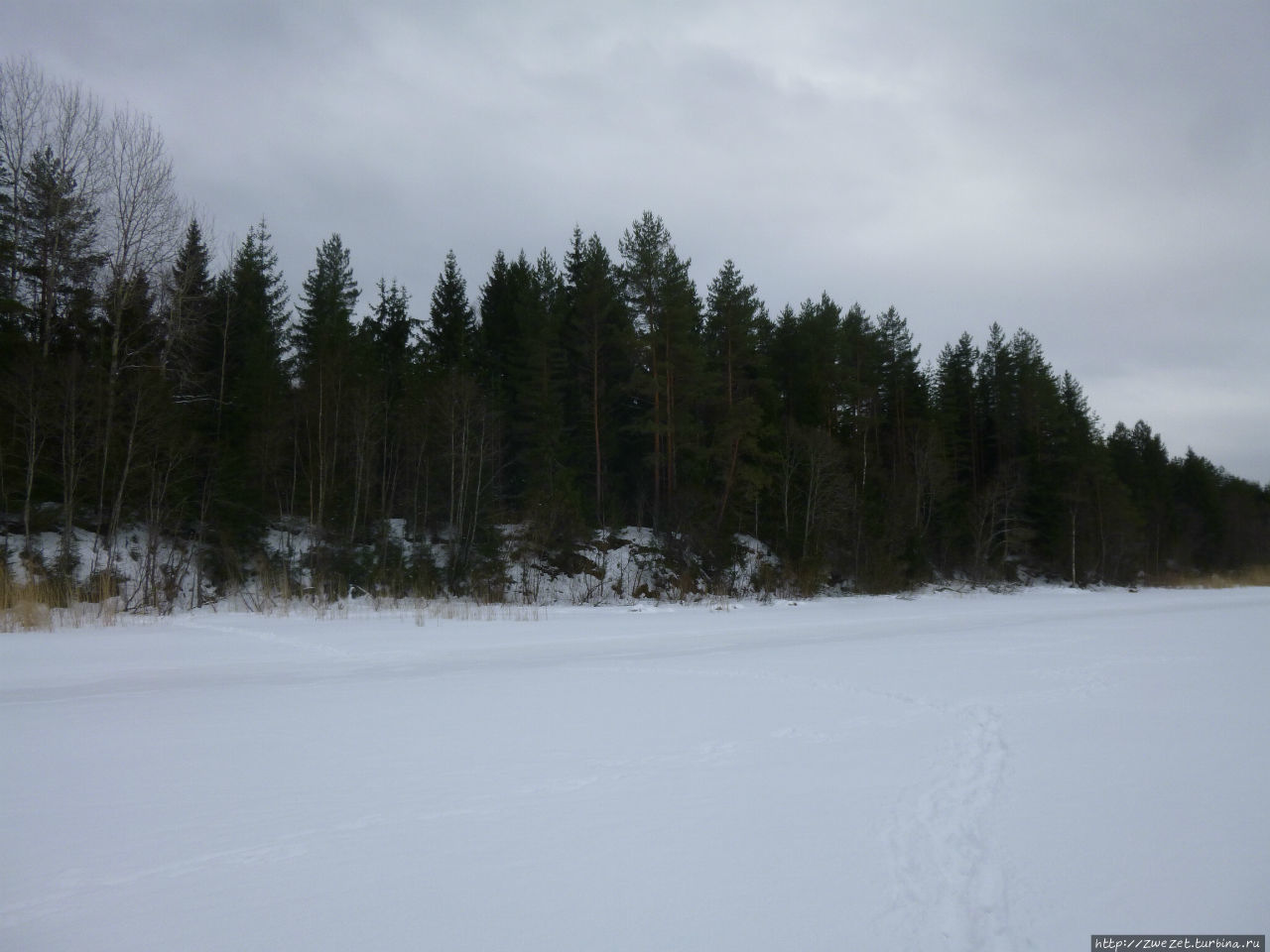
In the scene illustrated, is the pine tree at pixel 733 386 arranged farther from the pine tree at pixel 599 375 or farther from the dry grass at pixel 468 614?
the dry grass at pixel 468 614

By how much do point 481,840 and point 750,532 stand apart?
35.1 m

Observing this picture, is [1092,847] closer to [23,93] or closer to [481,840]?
[481,840]

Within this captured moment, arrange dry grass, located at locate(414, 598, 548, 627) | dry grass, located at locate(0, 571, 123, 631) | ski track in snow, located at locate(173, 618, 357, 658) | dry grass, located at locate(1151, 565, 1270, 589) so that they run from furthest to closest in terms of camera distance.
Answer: dry grass, located at locate(1151, 565, 1270, 589) < dry grass, located at locate(414, 598, 548, 627) < dry grass, located at locate(0, 571, 123, 631) < ski track in snow, located at locate(173, 618, 357, 658)

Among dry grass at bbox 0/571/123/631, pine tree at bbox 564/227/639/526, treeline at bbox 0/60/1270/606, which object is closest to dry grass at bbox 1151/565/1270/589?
treeline at bbox 0/60/1270/606

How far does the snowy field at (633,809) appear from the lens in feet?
10.3

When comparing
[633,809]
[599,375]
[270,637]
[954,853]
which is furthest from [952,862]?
[599,375]

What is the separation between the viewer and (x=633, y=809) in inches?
174

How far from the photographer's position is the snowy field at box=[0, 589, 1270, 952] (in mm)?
3137

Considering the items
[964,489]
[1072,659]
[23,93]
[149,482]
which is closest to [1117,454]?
[964,489]

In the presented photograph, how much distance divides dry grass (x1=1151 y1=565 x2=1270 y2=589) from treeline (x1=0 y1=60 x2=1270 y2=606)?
5183 mm

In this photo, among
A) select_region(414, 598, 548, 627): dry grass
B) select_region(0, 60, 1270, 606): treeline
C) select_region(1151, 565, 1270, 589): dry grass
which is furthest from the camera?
select_region(1151, 565, 1270, 589): dry grass

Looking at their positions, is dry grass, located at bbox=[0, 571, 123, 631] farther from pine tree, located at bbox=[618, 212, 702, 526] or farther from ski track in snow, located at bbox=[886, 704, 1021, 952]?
pine tree, located at bbox=[618, 212, 702, 526]

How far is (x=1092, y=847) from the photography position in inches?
150

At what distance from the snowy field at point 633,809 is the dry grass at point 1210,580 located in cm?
5392
